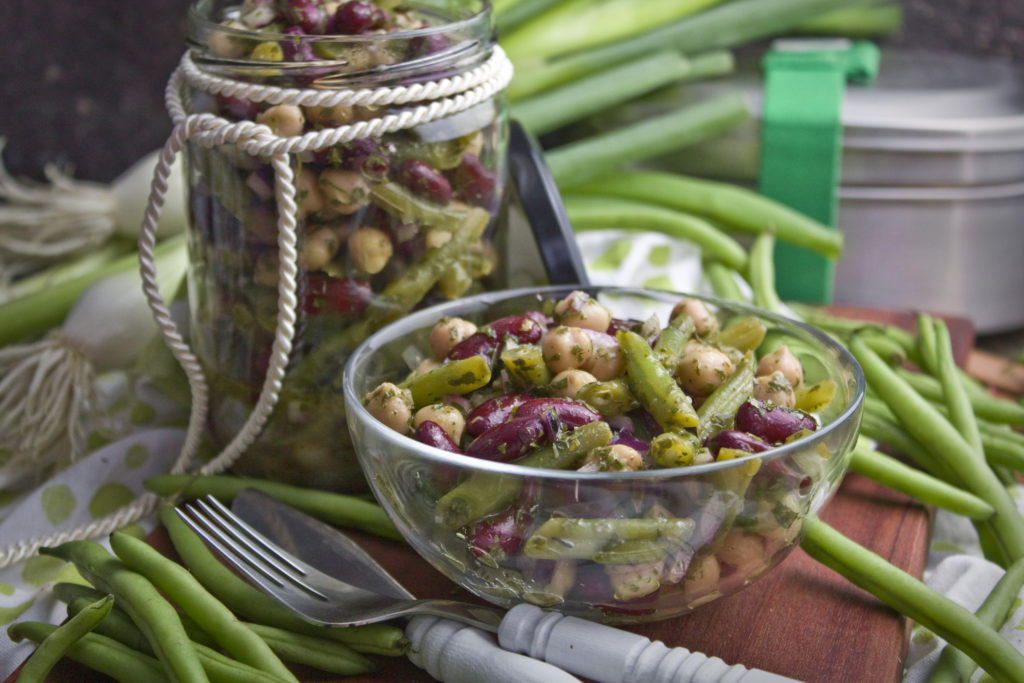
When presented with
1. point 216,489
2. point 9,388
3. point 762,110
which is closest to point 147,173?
point 9,388

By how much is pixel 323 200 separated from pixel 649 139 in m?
0.70

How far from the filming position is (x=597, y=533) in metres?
0.59

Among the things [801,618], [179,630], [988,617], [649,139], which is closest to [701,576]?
[801,618]

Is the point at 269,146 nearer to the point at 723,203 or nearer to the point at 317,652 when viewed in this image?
the point at 317,652

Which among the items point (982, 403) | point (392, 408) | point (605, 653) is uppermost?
point (392, 408)

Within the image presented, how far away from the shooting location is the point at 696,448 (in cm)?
64

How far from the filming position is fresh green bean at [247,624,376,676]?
2.16 ft

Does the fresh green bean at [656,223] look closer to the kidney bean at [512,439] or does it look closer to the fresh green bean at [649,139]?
the fresh green bean at [649,139]

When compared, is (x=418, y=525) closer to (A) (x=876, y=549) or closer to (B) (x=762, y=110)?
(A) (x=876, y=549)

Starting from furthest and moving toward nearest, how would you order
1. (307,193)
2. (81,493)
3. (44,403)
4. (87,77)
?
1. (87,77)
2. (44,403)
3. (81,493)
4. (307,193)

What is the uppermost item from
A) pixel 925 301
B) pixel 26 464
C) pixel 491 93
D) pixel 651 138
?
pixel 491 93

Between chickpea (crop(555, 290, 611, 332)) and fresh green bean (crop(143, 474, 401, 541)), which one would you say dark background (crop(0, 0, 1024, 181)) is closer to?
fresh green bean (crop(143, 474, 401, 541))

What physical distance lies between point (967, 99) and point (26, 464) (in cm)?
132

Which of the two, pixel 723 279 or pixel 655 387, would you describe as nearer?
pixel 655 387
